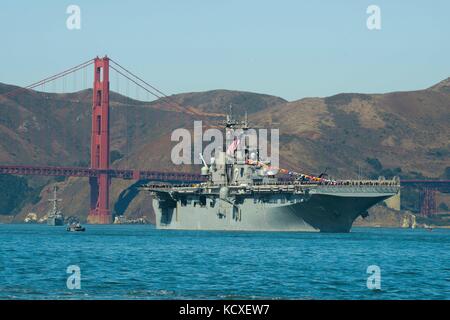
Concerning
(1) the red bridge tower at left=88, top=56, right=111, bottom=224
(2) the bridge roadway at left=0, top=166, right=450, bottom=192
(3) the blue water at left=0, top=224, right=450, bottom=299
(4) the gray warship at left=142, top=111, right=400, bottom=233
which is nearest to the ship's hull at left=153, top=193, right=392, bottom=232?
(4) the gray warship at left=142, top=111, right=400, bottom=233

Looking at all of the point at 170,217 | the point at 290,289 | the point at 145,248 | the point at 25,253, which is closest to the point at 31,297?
the point at 290,289

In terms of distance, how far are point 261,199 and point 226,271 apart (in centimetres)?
4437

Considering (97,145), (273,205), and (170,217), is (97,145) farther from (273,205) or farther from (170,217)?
(273,205)

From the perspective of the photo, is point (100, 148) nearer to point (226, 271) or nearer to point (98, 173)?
point (98, 173)

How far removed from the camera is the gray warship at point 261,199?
87.0 meters

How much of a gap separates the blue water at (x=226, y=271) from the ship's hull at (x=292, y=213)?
50.8ft

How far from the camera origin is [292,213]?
89375 mm

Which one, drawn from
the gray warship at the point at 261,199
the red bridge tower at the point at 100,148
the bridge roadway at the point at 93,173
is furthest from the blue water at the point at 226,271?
the red bridge tower at the point at 100,148

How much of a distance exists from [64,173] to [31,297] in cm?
12159

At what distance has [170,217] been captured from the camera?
108000 millimetres

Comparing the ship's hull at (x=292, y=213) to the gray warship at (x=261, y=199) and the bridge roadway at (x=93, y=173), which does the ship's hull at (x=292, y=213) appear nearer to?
the gray warship at (x=261, y=199)

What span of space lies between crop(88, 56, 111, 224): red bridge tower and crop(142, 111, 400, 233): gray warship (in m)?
64.5

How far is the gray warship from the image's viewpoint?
87.0 metres

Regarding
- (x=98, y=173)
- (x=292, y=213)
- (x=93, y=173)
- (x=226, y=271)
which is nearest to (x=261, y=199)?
(x=292, y=213)
